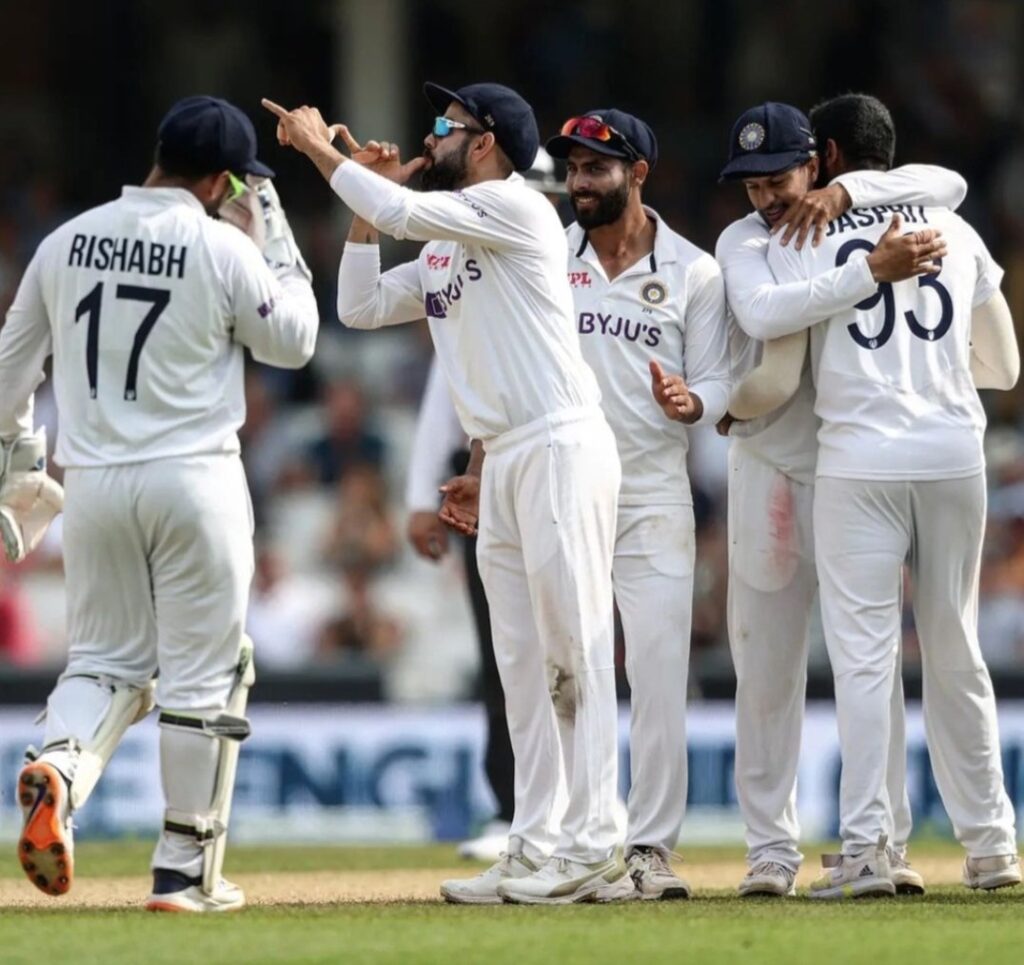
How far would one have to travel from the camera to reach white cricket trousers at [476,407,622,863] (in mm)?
6902

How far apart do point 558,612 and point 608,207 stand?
130 centimetres

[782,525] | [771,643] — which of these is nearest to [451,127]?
[782,525]

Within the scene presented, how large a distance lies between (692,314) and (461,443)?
2.09 meters

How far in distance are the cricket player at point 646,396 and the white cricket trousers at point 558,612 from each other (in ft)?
0.89

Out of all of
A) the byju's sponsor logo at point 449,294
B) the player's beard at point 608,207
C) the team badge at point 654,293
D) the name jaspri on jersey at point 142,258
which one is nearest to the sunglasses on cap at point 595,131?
the player's beard at point 608,207

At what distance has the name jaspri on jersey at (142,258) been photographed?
6.55 metres

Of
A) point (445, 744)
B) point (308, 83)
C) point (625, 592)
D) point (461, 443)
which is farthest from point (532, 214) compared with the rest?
point (308, 83)

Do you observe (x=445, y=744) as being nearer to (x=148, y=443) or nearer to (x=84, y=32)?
(x=148, y=443)

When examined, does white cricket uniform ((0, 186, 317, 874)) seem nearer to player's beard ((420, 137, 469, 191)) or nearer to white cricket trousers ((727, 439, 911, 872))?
player's beard ((420, 137, 469, 191))

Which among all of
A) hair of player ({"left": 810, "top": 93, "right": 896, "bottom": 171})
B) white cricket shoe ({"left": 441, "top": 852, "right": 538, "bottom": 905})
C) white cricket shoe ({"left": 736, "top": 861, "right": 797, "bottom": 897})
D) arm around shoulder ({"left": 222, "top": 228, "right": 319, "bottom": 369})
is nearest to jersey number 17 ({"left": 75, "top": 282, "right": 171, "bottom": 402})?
arm around shoulder ({"left": 222, "top": 228, "right": 319, "bottom": 369})

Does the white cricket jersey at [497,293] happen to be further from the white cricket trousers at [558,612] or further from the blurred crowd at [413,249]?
the blurred crowd at [413,249]

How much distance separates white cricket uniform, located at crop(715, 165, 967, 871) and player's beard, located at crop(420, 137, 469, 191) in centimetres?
88

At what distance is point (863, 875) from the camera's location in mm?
7027

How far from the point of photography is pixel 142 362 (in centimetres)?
656
